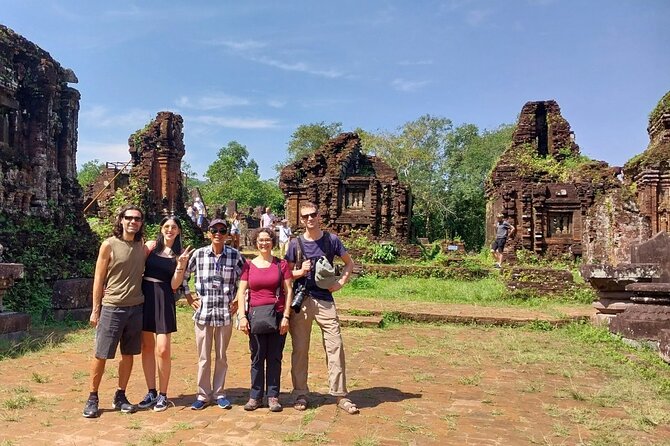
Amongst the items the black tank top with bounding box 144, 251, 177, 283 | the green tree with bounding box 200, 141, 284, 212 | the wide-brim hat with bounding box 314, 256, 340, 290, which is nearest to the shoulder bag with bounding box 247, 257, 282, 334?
the wide-brim hat with bounding box 314, 256, 340, 290

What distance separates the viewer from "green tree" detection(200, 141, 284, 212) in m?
62.8

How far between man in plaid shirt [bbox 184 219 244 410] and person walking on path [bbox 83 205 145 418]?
488mm

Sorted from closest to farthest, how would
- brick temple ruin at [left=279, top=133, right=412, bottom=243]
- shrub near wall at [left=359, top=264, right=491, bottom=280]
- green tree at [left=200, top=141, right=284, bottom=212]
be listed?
shrub near wall at [left=359, top=264, right=491, bottom=280]
brick temple ruin at [left=279, top=133, right=412, bottom=243]
green tree at [left=200, top=141, right=284, bottom=212]

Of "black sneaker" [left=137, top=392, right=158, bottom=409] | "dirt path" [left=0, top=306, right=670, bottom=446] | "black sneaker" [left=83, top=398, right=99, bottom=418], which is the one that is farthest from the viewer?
"black sneaker" [left=137, top=392, right=158, bottom=409]

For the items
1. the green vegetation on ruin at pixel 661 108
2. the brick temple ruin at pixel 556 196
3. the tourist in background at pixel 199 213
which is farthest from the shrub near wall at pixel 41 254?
the green vegetation on ruin at pixel 661 108

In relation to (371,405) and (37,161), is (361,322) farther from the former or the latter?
(37,161)

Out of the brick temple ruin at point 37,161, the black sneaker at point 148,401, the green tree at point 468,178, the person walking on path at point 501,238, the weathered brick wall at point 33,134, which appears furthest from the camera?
the green tree at point 468,178

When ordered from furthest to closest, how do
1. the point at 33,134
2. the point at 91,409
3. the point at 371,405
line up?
the point at 33,134 → the point at 371,405 → the point at 91,409

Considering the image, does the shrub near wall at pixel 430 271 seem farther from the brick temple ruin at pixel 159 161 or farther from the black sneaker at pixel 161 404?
the black sneaker at pixel 161 404

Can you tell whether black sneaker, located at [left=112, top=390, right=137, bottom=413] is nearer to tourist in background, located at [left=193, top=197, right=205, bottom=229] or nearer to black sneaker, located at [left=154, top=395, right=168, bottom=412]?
black sneaker, located at [left=154, top=395, right=168, bottom=412]

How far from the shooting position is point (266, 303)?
4.90 metres

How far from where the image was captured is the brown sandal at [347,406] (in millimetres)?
4800

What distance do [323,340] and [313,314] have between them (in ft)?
0.86

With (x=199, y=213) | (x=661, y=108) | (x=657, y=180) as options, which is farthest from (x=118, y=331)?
(x=661, y=108)
